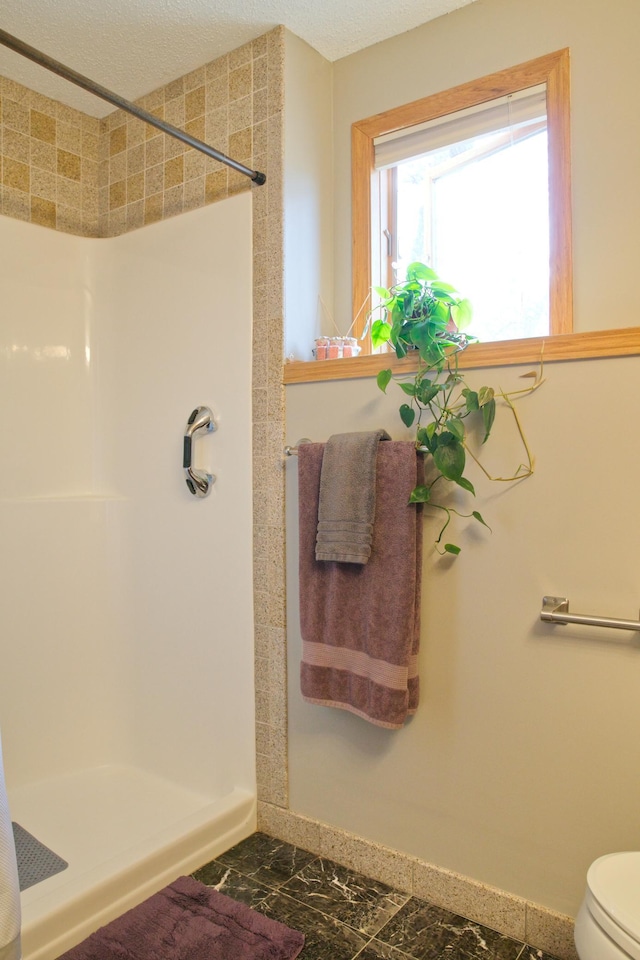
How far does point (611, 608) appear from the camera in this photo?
149cm

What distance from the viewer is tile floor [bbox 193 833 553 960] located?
1546mm

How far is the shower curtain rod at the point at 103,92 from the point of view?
4.76 feet

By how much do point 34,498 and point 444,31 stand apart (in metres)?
1.89

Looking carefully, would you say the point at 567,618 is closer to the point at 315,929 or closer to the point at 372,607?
the point at 372,607

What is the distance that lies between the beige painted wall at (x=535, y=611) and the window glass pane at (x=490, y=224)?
13 centimetres

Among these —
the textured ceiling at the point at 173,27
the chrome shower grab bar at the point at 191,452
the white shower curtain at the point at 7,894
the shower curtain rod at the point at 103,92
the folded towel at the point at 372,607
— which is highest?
the textured ceiling at the point at 173,27

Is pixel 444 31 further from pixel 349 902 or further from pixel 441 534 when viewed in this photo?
pixel 349 902

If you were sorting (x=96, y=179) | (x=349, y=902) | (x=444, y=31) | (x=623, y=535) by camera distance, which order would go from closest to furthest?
(x=623, y=535) < (x=349, y=902) < (x=444, y=31) < (x=96, y=179)

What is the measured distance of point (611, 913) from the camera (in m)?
1.11

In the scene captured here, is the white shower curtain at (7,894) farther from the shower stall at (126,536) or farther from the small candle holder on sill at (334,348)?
the small candle holder on sill at (334,348)

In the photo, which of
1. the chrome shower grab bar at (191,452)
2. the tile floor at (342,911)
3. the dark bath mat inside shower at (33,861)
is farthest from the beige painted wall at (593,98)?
the dark bath mat inside shower at (33,861)

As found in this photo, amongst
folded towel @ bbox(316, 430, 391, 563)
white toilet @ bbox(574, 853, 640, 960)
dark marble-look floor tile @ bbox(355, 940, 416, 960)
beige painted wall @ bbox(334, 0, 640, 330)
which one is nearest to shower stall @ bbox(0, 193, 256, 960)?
folded towel @ bbox(316, 430, 391, 563)

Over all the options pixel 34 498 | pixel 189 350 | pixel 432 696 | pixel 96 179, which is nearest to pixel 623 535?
pixel 432 696

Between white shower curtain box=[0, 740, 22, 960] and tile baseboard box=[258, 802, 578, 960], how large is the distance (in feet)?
3.50
